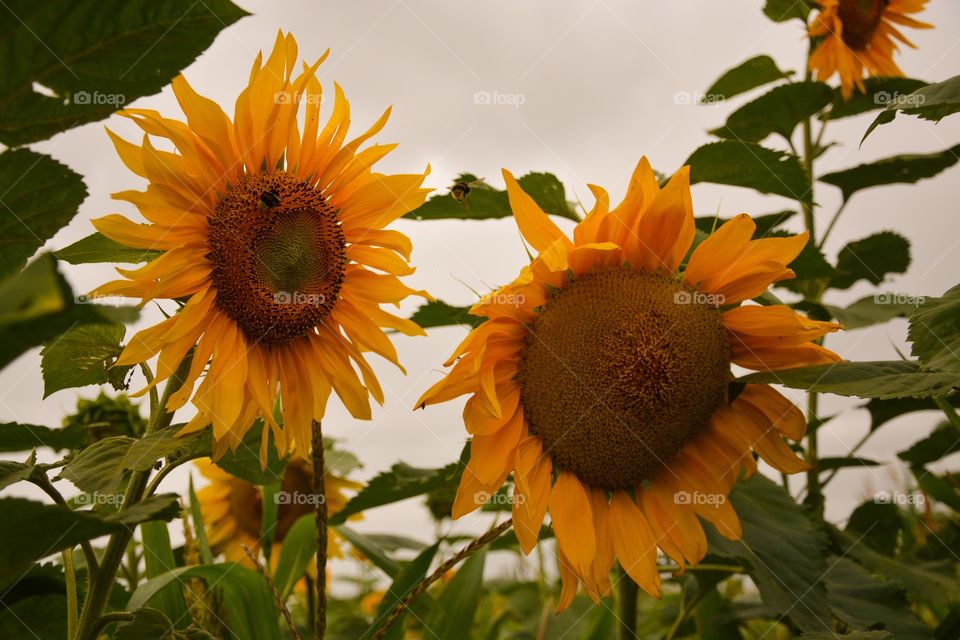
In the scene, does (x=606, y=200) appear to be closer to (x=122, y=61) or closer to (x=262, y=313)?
(x=262, y=313)

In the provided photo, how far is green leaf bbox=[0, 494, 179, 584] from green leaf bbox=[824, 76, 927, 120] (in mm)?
2049

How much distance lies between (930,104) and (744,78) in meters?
1.50

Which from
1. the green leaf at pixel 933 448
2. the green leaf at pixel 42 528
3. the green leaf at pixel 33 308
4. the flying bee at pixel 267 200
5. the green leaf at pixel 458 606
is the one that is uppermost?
the flying bee at pixel 267 200

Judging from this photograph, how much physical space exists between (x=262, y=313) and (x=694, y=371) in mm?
638

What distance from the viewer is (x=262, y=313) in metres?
1.16

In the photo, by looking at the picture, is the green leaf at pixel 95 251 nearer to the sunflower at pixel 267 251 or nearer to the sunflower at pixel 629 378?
the sunflower at pixel 267 251

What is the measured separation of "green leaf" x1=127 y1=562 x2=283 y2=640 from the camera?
3.73 ft

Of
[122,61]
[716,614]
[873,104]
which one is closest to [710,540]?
[716,614]

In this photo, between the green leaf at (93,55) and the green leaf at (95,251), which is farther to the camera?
the green leaf at (95,251)

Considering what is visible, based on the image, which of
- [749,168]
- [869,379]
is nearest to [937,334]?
[869,379]

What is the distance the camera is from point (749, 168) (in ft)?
4.59

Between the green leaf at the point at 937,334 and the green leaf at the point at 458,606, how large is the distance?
35.5 inches

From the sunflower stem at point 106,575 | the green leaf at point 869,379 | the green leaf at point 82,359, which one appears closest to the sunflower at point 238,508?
the green leaf at point 82,359

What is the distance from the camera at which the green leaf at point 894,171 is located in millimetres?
2018
